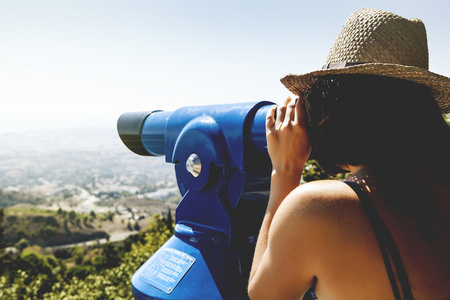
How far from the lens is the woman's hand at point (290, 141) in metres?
1.13

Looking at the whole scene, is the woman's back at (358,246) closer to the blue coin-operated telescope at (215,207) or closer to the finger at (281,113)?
the finger at (281,113)

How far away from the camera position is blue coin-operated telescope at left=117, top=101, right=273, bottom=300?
1.31 metres

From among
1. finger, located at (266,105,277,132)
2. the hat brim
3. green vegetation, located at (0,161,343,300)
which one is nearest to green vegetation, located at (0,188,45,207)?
green vegetation, located at (0,161,343,300)

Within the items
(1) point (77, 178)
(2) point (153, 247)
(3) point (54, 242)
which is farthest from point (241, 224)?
(1) point (77, 178)

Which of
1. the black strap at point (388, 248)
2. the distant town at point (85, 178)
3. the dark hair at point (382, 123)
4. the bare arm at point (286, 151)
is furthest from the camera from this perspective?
the distant town at point (85, 178)

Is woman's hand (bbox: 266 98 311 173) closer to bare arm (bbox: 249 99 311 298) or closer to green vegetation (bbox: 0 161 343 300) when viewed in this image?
bare arm (bbox: 249 99 311 298)

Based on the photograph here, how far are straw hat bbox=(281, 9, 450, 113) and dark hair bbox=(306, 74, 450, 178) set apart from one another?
0.03 metres

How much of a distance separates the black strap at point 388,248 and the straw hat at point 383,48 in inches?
13.6

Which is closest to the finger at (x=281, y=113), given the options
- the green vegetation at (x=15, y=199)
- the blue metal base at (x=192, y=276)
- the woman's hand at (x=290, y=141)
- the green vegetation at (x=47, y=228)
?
the woman's hand at (x=290, y=141)

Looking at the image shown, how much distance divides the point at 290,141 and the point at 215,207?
0.42m

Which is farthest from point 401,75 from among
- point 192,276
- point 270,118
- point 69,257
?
point 69,257

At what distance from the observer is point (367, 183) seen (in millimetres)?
917

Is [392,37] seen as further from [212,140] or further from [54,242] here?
[54,242]

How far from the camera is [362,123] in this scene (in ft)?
3.13
